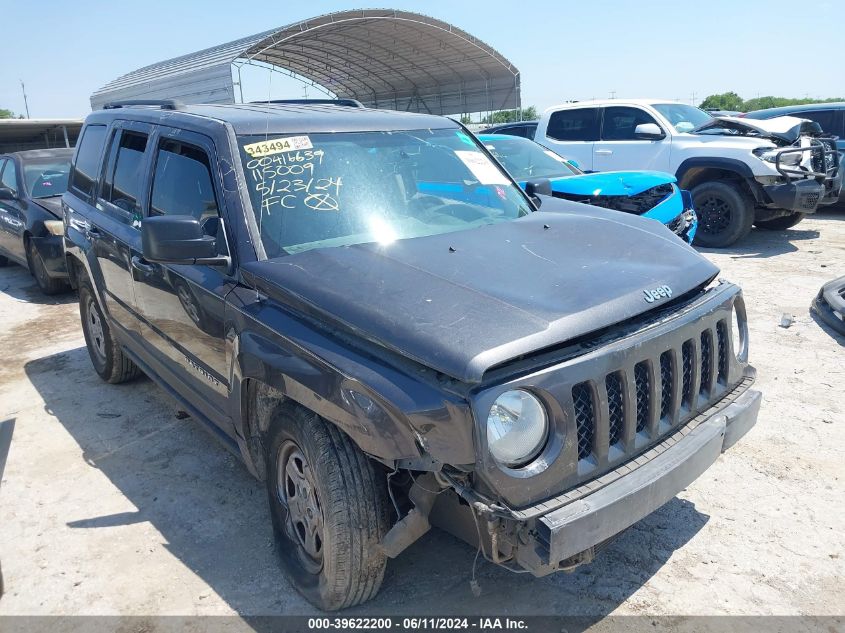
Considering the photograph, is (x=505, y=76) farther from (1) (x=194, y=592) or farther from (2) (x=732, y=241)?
(1) (x=194, y=592)

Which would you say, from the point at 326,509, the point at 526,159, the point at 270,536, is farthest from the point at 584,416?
the point at 526,159

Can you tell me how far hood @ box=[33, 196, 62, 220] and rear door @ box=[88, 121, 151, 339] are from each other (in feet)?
13.3

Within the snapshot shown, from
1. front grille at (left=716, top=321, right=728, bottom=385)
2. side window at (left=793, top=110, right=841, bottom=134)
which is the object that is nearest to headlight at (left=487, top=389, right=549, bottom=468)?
front grille at (left=716, top=321, right=728, bottom=385)

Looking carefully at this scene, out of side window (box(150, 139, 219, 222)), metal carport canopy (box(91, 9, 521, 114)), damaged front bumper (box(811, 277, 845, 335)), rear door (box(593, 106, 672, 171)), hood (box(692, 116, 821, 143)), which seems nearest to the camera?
side window (box(150, 139, 219, 222))

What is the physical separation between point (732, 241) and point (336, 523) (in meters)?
8.23

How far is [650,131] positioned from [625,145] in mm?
529

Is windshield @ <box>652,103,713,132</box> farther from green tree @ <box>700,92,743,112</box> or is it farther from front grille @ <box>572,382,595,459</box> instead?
green tree @ <box>700,92,743,112</box>

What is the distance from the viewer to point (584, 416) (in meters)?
2.27

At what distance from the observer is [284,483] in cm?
285

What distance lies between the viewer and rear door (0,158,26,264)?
27.7 ft

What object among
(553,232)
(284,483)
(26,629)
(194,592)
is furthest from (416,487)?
(26,629)

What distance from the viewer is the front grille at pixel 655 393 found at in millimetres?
2267

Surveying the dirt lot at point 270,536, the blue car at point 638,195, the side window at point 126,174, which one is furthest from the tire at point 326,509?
the blue car at point 638,195

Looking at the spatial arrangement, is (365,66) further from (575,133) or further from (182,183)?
(182,183)
